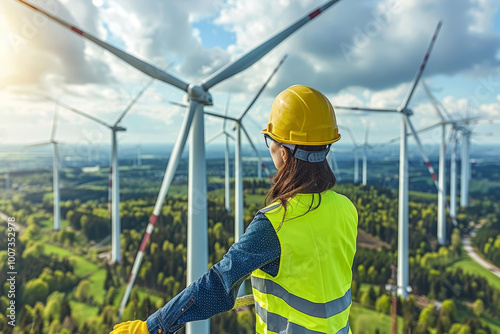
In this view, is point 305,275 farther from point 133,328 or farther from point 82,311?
point 82,311

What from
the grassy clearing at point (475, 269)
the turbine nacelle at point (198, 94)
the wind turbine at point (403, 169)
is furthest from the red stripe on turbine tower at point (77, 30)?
the grassy clearing at point (475, 269)

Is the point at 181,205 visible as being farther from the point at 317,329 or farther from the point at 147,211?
the point at 317,329

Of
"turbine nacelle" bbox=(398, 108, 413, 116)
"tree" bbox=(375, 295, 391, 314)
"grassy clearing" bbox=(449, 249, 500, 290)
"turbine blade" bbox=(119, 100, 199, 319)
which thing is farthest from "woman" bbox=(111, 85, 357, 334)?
"grassy clearing" bbox=(449, 249, 500, 290)

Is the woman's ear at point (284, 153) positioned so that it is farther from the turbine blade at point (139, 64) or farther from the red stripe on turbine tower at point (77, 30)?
the red stripe on turbine tower at point (77, 30)

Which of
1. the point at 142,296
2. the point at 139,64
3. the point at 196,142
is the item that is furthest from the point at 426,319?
the point at 139,64

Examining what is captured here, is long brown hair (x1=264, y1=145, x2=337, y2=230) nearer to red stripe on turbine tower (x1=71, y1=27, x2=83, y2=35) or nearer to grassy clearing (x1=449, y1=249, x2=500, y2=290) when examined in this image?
red stripe on turbine tower (x1=71, y1=27, x2=83, y2=35)

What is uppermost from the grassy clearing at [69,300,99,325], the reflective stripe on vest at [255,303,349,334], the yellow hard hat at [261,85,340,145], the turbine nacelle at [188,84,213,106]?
the turbine nacelle at [188,84,213,106]

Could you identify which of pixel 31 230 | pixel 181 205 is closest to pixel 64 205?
pixel 31 230
